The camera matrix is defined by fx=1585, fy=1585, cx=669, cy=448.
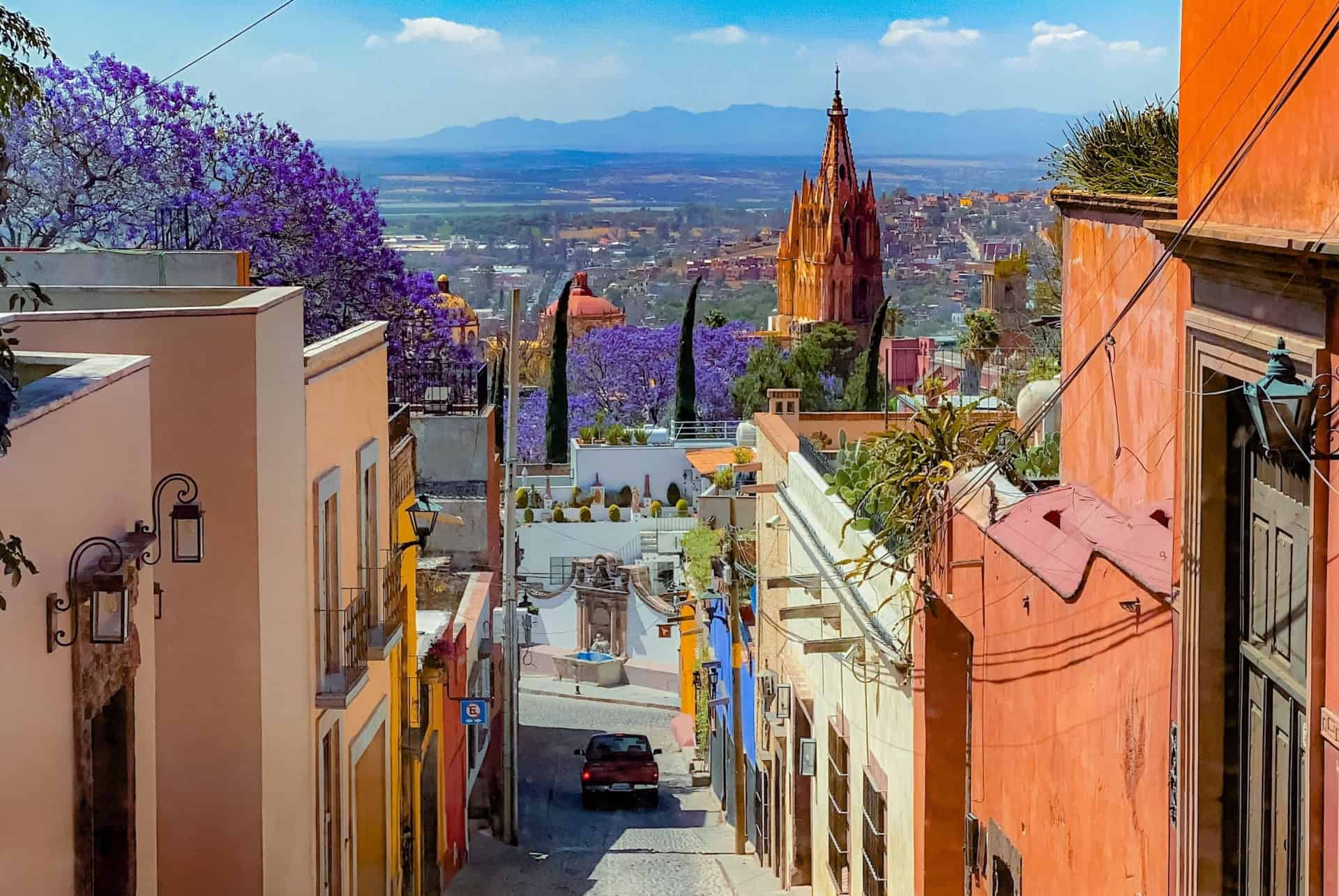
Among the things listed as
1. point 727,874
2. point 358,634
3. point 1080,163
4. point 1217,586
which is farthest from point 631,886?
point 1217,586

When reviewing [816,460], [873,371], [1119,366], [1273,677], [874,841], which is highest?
[1119,366]

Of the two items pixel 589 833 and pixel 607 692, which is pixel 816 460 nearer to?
pixel 589 833

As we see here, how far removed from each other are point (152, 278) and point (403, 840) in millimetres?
5831

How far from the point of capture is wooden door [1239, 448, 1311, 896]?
432 cm

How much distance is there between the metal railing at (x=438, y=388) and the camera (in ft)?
73.9

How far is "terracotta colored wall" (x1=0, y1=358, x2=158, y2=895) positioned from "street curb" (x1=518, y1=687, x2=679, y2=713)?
99.0 feet

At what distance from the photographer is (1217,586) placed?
16.0 feet

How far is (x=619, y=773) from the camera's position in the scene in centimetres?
2448

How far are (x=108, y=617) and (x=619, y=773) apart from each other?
773 inches

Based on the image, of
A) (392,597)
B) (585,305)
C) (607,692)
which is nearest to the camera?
(392,597)

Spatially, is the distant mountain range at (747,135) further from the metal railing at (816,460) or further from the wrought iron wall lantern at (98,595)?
the wrought iron wall lantern at (98,595)

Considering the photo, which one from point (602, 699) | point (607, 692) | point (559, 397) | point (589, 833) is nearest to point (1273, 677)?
point (589, 833)

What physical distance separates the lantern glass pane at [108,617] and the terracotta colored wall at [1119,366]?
12.2ft

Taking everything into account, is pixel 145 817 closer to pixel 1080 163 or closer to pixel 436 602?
pixel 1080 163
